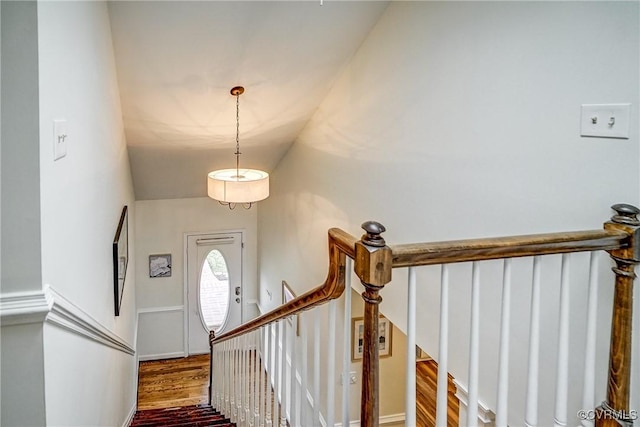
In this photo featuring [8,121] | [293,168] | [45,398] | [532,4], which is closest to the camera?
[8,121]

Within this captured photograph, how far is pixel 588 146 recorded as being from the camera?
199 cm

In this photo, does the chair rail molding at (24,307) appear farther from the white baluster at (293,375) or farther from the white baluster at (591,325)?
the white baluster at (591,325)

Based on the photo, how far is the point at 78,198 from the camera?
7.14ft

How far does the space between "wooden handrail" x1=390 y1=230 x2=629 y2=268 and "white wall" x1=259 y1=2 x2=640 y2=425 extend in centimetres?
44

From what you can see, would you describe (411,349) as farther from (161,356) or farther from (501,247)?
(161,356)

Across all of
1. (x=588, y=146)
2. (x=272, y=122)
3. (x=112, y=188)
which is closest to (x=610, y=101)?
(x=588, y=146)

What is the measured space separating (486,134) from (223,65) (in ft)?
6.91

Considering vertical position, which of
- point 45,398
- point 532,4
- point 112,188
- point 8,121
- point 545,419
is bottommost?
point 545,419

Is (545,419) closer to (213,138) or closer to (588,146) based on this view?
(588,146)

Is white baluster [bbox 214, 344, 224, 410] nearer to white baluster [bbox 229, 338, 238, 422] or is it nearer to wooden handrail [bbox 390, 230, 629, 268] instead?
white baluster [bbox 229, 338, 238, 422]

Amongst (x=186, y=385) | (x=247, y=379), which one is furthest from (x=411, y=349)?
(x=186, y=385)

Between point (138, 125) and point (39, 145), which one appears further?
point (138, 125)

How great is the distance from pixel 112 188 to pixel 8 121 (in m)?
2.43

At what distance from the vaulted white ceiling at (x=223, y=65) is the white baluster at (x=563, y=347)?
8.12 feet
